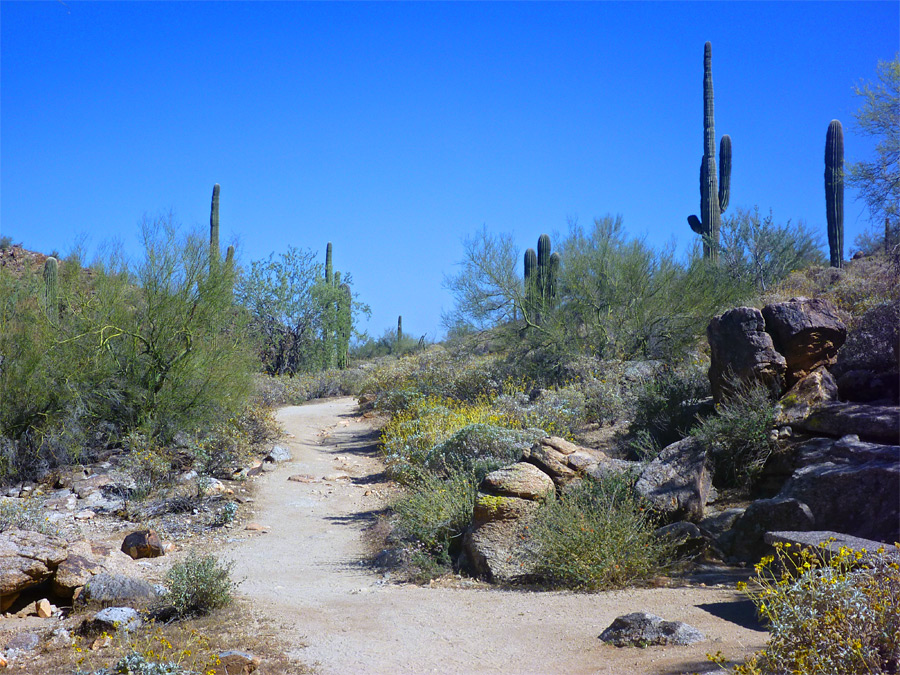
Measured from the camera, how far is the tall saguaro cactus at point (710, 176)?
76.3 feet

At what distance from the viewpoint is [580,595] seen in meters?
6.35

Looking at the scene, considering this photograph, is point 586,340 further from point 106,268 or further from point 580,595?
point 580,595

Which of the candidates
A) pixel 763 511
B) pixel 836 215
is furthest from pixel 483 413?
pixel 836 215

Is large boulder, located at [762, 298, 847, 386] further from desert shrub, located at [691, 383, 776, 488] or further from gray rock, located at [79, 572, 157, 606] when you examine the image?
gray rock, located at [79, 572, 157, 606]

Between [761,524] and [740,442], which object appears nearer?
[761,524]

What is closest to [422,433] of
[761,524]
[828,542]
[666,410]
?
[666,410]

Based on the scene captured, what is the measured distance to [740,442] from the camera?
8.62m

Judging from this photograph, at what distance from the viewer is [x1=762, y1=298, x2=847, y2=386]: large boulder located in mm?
9609

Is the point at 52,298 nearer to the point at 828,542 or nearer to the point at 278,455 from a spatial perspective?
the point at 278,455

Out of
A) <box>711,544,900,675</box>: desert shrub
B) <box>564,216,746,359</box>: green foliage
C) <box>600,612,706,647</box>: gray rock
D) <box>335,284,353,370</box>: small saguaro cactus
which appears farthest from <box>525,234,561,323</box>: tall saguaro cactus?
<box>711,544,900,675</box>: desert shrub

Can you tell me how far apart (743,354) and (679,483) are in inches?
104

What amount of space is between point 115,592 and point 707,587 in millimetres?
5186

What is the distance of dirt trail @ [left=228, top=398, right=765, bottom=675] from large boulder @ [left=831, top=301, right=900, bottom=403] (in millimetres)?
4145

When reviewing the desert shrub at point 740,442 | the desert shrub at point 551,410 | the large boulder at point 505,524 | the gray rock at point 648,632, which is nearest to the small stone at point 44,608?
the large boulder at point 505,524
